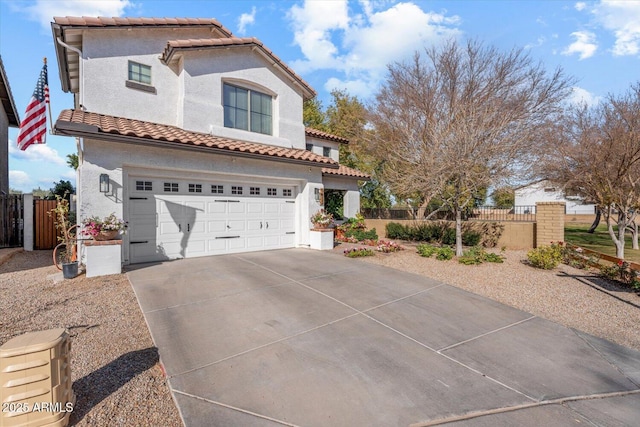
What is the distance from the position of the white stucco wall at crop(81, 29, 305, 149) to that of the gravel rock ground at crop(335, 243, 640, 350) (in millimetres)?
7441

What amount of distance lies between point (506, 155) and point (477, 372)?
1023 centimetres

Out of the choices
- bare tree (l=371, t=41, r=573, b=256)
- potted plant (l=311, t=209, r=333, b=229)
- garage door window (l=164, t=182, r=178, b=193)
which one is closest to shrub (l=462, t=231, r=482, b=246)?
bare tree (l=371, t=41, r=573, b=256)

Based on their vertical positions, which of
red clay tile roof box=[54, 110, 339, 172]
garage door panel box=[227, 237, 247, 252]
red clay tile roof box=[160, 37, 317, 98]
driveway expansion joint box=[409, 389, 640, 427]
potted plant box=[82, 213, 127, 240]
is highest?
red clay tile roof box=[160, 37, 317, 98]

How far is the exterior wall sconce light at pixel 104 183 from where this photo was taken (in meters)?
7.40

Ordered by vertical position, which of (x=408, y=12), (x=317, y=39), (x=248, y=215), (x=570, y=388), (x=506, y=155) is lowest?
(x=570, y=388)

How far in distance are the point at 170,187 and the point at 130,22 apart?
5761mm

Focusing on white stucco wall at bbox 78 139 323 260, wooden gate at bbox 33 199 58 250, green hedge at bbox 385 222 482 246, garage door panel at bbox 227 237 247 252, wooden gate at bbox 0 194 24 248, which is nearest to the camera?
white stucco wall at bbox 78 139 323 260

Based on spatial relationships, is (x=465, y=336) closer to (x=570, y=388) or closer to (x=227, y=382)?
(x=570, y=388)

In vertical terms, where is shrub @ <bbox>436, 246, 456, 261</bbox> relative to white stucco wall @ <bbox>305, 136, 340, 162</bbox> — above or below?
below

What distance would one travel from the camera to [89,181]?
287 inches

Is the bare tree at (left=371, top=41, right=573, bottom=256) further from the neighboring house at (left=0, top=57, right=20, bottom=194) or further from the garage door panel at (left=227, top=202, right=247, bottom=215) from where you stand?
the neighboring house at (left=0, top=57, right=20, bottom=194)

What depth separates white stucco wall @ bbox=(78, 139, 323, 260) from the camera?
24.1 feet

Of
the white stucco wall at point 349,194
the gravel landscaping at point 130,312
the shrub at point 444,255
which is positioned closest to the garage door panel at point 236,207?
the gravel landscaping at point 130,312

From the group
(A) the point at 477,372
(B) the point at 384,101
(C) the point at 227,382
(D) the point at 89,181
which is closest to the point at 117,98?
(D) the point at 89,181
